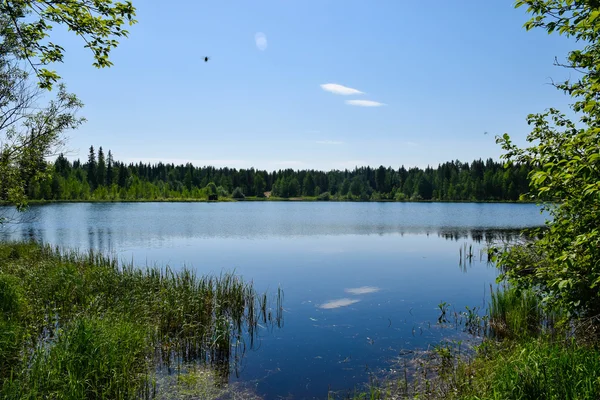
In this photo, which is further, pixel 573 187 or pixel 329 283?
pixel 329 283

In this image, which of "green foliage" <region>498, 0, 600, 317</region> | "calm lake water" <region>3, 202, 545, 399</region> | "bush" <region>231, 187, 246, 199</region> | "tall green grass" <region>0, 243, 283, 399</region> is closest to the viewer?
"green foliage" <region>498, 0, 600, 317</region>

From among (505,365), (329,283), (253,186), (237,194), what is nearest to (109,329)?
(505,365)

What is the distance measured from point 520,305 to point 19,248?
30675mm

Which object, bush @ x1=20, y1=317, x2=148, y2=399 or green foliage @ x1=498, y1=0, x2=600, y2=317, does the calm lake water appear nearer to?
bush @ x1=20, y1=317, x2=148, y2=399

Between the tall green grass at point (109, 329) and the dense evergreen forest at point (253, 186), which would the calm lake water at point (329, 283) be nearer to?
the tall green grass at point (109, 329)

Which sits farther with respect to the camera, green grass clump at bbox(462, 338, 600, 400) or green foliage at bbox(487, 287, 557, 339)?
green foliage at bbox(487, 287, 557, 339)

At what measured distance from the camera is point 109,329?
9.78m

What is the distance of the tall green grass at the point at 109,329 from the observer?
27.2ft

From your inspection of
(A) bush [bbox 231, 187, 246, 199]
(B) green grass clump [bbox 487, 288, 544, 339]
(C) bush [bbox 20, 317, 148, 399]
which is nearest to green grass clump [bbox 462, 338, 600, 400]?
(B) green grass clump [bbox 487, 288, 544, 339]

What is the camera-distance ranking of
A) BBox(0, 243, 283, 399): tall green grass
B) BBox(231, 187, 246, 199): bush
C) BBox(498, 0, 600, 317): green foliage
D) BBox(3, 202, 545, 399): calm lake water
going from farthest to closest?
BBox(231, 187, 246, 199): bush → BBox(3, 202, 545, 399): calm lake water → BBox(0, 243, 283, 399): tall green grass → BBox(498, 0, 600, 317): green foliage

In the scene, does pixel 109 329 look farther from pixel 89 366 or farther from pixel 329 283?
pixel 329 283

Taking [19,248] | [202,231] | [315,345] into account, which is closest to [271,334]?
[315,345]

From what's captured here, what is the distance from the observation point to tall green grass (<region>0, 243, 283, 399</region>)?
8.28 m

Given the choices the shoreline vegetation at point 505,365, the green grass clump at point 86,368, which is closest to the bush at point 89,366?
the green grass clump at point 86,368
